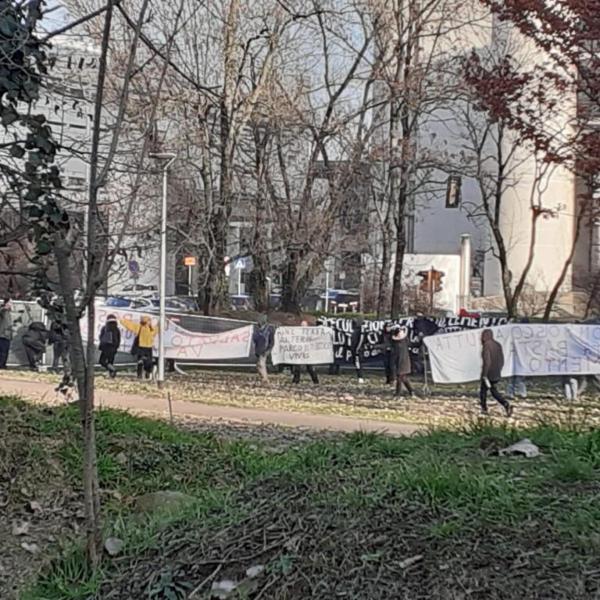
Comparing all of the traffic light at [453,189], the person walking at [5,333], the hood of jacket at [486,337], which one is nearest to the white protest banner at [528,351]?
the hood of jacket at [486,337]

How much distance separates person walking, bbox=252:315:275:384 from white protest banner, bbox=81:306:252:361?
1314 millimetres

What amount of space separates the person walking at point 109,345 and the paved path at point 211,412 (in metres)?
5.08

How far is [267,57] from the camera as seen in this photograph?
27500 millimetres

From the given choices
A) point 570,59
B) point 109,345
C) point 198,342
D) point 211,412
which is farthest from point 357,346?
point 570,59

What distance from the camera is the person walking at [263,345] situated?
24.0 m

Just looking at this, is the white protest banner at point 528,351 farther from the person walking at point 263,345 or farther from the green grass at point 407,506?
the green grass at point 407,506

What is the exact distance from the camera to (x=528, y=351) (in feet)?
68.8

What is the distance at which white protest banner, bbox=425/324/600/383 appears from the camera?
21.0m

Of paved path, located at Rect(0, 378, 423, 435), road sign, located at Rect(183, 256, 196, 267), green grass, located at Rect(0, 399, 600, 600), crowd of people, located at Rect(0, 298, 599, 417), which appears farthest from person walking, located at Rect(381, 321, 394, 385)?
green grass, located at Rect(0, 399, 600, 600)

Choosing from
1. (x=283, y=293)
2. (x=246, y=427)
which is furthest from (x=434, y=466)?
(x=283, y=293)

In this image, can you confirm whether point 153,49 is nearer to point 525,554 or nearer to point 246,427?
point 525,554

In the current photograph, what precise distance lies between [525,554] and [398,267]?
28.1m

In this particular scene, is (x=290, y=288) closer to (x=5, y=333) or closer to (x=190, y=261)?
(x=190, y=261)

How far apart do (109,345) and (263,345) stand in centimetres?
388
